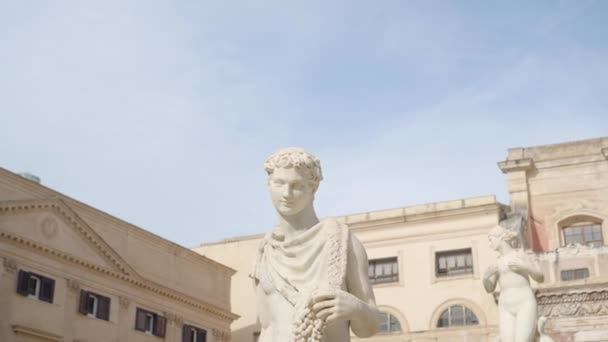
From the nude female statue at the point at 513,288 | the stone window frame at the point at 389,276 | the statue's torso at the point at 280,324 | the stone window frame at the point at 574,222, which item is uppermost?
the stone window frame at the point at 574,222

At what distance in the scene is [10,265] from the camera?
3278cm

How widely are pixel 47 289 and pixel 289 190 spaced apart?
102ft

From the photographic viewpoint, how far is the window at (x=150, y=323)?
129 feet

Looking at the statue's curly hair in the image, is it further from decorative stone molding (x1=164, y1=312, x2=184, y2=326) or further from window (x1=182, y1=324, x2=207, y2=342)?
window (x1=182, y1=324, x2=207, y2=342)

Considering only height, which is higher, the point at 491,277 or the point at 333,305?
the point at 491,277

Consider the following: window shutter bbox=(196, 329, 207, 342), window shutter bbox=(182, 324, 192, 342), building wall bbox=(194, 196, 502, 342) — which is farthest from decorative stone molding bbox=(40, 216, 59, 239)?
building wall bbox=(194, 196, 502, 342)

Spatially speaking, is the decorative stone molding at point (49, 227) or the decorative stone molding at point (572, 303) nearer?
the decorative stone molding at point (572, 303)

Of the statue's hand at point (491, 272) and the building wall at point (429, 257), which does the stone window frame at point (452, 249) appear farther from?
the statue's hand at point (491, 272)

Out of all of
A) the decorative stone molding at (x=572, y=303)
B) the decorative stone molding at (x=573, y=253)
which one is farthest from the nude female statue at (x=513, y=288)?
the decorative stone molding at (x=573, y=253)

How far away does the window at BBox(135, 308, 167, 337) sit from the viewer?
129ft

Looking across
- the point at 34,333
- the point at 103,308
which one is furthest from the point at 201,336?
the point at 34,333

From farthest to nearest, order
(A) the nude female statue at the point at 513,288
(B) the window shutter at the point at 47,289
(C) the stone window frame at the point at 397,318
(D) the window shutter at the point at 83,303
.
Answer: (C) the stone window frame at the point at 397,318
(D) the window shutter at the point at 83,303
(B) the window shutter at the point at 47,289
(A) the nude female statue at the point at 513,288

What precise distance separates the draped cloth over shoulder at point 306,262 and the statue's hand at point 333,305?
93mm

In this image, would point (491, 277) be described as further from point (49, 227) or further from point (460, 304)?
point (460, 304)
